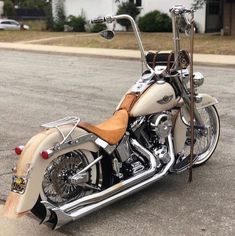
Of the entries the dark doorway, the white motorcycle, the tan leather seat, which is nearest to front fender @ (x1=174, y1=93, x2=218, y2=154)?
the white motorcycle

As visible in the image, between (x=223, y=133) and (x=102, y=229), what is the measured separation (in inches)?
136

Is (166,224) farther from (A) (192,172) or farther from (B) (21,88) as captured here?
(B) (21,88)

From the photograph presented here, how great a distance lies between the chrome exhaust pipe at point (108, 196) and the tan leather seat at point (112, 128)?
27 centimetres

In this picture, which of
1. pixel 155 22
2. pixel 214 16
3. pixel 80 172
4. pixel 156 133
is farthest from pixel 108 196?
pixel 214 16

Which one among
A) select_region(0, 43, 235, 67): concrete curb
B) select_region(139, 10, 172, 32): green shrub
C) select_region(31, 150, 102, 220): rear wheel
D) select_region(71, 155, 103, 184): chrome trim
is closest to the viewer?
select_region(31, 150, 102, 220): rear wheel

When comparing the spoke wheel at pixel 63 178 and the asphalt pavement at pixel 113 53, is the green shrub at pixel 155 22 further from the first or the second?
the spoke wheel at pixel 63 178

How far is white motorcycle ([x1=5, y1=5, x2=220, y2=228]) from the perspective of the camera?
3939 mm

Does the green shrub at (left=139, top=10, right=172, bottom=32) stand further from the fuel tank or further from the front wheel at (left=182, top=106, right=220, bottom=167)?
the fuel tank

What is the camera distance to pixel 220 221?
4.39m

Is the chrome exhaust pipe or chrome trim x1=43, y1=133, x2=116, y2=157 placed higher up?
chrome trim x1=43, y1=133, x2=116, y2=157

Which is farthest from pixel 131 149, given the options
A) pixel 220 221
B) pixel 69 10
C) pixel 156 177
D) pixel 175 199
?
pixel 69 10

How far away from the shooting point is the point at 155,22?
32094 mm

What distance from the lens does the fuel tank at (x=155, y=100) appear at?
4.71 m

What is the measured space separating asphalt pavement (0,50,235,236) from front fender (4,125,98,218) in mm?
437
